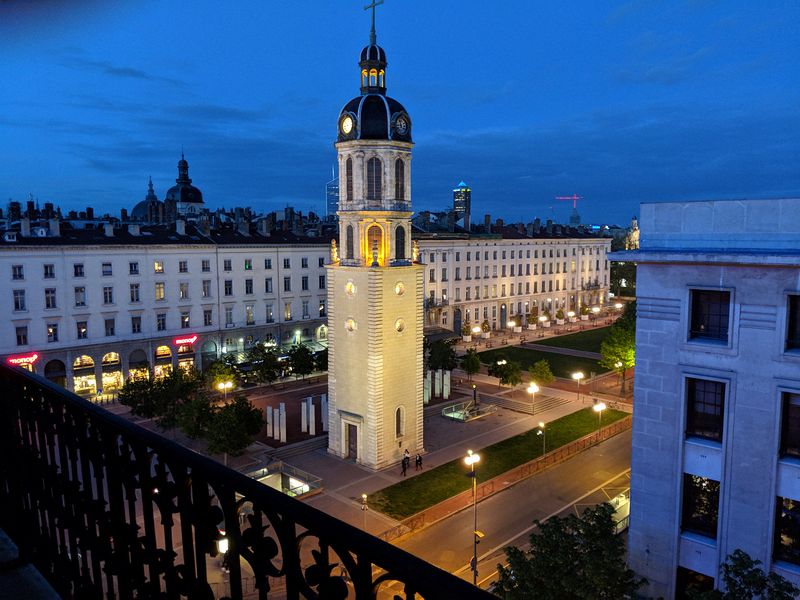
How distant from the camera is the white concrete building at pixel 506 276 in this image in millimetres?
76681

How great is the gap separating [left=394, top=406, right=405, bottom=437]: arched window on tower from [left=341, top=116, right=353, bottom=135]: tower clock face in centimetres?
1603

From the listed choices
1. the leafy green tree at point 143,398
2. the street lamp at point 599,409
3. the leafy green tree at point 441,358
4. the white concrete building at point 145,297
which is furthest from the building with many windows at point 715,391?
the white concrete building at point 145,297

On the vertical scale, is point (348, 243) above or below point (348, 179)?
below

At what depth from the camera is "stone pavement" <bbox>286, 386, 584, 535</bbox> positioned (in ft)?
95.9

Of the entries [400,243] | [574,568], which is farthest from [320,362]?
[574,568]

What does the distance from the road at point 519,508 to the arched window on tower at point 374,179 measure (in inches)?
684

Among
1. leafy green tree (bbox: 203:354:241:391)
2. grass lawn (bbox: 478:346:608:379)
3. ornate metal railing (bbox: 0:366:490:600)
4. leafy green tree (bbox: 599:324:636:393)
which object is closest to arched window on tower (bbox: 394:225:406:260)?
leafy green tree (bbox: 203:354:241:391)

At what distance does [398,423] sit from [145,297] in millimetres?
28931

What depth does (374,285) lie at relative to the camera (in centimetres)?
3359

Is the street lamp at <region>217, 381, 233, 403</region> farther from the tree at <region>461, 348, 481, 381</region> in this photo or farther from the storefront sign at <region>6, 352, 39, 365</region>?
the tree at <region>461, 348, 481, 381</region>

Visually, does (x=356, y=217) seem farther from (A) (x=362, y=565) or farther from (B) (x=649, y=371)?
(A) (x=362, y=565)

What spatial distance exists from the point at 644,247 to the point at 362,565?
19009mm

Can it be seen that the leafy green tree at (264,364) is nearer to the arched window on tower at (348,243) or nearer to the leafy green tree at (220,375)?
the leafy green tree at (220,375)

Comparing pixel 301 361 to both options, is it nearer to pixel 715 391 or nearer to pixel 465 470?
pixel 465 470
